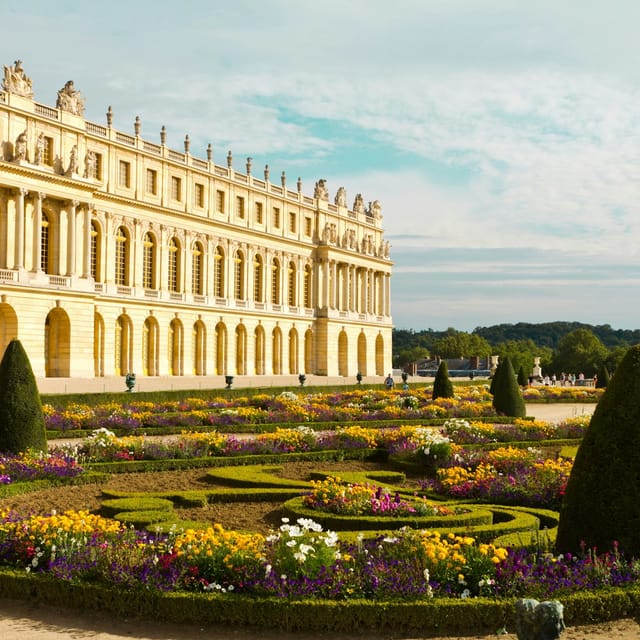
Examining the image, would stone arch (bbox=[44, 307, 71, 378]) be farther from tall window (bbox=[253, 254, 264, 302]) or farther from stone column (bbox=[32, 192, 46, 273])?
tall window (bbox=[253, 254, 264, 302])

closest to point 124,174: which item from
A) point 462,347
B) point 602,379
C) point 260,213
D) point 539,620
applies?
point 260,213

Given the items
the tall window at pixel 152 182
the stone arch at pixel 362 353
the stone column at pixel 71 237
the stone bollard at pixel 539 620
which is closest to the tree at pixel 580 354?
the stone arch at pixel 362 353

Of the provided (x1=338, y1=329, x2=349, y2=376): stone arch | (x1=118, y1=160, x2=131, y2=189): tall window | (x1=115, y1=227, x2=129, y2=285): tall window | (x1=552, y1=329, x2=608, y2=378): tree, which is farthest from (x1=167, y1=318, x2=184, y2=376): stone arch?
(x1=552, y1=329, x2=608, y2=378): tree

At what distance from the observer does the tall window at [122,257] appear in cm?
5434

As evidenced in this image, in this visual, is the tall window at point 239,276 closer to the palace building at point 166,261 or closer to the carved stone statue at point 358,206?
the palace building at point 166,261

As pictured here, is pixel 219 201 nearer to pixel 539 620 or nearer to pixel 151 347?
pixel 151 347

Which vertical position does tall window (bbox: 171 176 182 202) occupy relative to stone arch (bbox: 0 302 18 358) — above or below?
above

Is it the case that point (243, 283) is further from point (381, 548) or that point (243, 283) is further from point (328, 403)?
point (381, 548)

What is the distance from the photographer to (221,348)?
210 feet

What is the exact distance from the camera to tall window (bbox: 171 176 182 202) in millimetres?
59375

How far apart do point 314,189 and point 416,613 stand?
2810 inches

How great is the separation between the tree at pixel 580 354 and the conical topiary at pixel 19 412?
338 ft

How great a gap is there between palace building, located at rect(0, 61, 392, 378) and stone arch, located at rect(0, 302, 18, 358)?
9cm

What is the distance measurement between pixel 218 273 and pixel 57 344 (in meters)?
19.2
